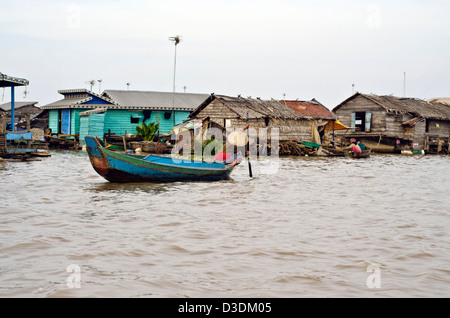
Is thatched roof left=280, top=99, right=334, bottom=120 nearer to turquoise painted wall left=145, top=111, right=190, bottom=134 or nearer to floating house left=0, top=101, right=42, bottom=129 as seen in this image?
turquoise painted wall left=145, top=111, right=190, bottom=134

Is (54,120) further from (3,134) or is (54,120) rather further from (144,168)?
(144,168)

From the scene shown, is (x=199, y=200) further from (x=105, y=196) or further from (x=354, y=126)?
(x=354, y=126)

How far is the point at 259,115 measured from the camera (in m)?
30.1

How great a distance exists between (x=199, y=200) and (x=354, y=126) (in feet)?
98.0

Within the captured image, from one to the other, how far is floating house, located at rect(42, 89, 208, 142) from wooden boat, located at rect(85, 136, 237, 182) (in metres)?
18.0

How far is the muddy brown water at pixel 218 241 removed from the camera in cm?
532

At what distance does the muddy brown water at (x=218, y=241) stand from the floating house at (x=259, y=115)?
16353 mm

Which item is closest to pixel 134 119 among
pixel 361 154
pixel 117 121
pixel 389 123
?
pixel 117 121

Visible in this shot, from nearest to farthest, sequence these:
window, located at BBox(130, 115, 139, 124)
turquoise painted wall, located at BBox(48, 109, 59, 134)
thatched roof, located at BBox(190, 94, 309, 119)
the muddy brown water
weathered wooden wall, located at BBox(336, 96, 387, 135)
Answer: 1. the muddy brown water
2. thatched roof, located at BBox(190, 94, 309, 119)
3. window, located at BBox(130, 115, 139, 124)
4. turquoise painted wall, located at BBox(48, 109, 59, 134)
5. weathered wooden wall, located at BBox(336, 96, 387, 135)

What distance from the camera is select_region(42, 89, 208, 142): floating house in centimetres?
3209

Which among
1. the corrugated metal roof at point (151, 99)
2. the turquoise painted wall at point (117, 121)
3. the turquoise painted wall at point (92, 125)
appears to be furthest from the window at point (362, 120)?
the turquoise painted wall at point (92, 125)

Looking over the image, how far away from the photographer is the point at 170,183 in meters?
14.7

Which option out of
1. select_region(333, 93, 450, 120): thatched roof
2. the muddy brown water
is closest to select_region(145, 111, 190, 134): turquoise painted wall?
select_region(333, 93, 450, 120): thatched roof
